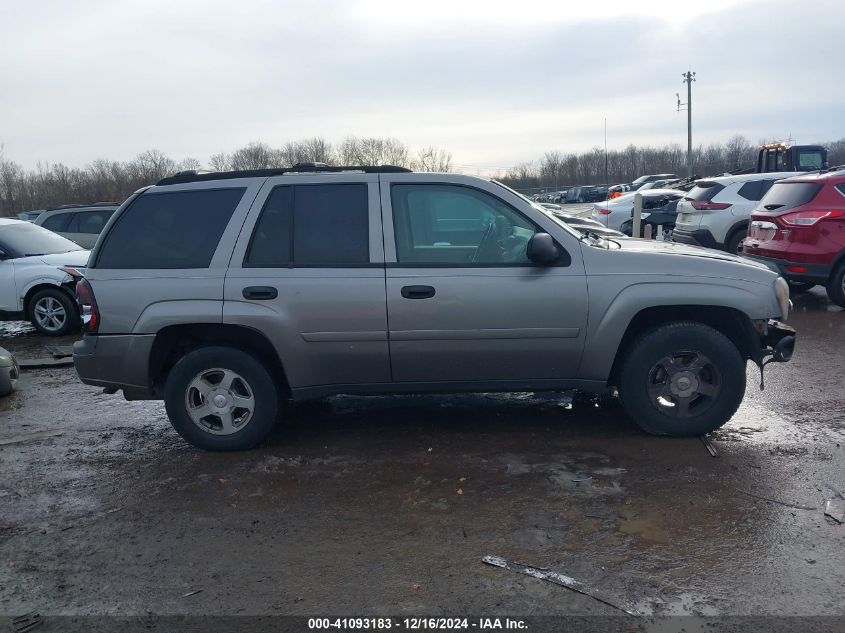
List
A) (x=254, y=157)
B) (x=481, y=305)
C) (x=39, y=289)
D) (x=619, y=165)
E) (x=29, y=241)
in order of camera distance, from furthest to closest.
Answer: (x=619, y=165) → (x=254, y=157) → (x=29, y=241) → (x=39, y=289) → (x=481, y=305)

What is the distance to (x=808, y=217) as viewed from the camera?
9555 millimetres

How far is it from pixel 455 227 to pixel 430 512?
6.42ft

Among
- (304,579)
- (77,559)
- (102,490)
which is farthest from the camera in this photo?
(102,490)

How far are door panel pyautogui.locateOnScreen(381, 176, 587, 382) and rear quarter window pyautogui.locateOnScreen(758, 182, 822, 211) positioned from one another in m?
6.35

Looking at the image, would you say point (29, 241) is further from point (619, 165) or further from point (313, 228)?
point (619, 165)

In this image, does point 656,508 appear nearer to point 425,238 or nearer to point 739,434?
point 739,434

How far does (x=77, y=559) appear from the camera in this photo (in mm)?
3814

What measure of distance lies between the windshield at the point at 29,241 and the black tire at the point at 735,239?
10825 mm

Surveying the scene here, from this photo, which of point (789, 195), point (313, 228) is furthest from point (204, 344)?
point (789, 195)

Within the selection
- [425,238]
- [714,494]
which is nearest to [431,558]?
[714,494]

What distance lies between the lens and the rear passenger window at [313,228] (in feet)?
16.5

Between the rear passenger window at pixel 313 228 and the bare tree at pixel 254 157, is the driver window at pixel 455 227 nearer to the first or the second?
the rear passenger window at pixel 313 228

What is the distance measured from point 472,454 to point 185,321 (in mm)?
2136

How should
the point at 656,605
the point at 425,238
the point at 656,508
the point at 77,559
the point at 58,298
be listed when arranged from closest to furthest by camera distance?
1. the point at 656,605
2. the point at 77,559
3. the point at 656,508
4. the point at 425,238
5. the point at 58,298
